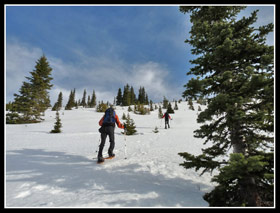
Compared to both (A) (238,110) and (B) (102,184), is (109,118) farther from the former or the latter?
(A) (238,110)

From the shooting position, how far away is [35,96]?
20.7 meters

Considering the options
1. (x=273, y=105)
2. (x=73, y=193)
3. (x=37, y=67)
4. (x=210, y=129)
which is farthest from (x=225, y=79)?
(x=37, y=67)

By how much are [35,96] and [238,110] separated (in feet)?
86.2

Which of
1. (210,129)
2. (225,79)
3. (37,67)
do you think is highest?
(37,67)

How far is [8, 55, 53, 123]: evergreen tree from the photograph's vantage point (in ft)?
63.3

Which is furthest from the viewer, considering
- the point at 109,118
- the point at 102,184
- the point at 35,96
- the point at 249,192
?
the point at 35,96

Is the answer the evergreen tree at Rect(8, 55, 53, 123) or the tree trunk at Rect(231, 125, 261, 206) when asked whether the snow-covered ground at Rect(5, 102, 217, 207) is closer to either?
the tree trunk at Rect(231, 125, 261, 206)

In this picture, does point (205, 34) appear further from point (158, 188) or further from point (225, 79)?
point (158, 188)

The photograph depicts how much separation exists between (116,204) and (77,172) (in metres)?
2.25

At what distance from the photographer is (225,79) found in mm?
3275

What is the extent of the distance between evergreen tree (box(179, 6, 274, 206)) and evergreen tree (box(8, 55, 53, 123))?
2452 cm

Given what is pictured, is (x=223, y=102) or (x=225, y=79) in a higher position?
(x=225, y=79)

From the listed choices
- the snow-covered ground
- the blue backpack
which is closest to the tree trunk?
the snow-covered ground

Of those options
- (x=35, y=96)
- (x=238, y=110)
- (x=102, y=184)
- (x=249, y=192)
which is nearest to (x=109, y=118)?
(x=102, y=184)
